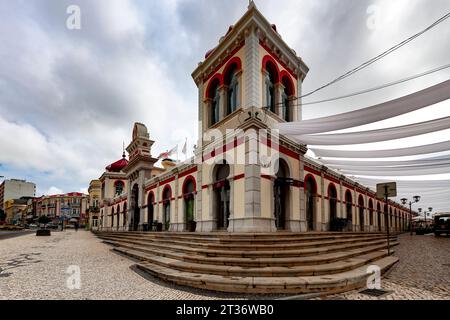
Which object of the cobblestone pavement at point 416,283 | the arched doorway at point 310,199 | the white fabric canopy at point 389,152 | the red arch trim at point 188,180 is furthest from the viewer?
the red arch trim at point 188,180

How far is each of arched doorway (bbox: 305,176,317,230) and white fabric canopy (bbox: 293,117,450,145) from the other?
15.3 ft

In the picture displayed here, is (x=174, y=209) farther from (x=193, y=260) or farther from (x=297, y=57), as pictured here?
(x=297, y=57)

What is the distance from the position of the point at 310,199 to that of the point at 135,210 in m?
15.5

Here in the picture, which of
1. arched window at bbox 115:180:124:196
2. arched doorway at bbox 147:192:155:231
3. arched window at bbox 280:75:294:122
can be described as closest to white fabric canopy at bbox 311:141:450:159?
arched window at bbox 280:75:294:122

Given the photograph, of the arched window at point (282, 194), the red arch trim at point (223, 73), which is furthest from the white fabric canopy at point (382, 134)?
the red arch trim at point (223, 73)

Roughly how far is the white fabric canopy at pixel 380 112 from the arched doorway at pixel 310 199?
578cm

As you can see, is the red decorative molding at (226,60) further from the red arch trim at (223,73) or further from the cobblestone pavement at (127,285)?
the cobblestone pavement at (127,285)

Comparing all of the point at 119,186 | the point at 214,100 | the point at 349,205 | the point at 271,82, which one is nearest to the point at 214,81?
the point at 214,100

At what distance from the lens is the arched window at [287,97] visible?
41.9 ft

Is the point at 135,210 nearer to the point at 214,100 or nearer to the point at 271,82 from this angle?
the point at 214,100

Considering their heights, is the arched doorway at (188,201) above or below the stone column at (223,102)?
below

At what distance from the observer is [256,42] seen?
1079 centimetres

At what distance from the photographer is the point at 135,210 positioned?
22.7 m
